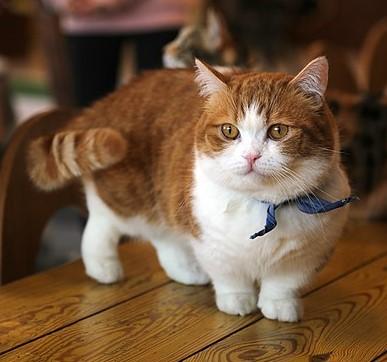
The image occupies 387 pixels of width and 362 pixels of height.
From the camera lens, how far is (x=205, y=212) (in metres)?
1.32

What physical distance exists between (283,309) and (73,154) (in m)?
0.53

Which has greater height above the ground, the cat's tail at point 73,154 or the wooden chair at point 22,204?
the cat's tail at point 73,154

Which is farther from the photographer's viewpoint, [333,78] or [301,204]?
[333,78]

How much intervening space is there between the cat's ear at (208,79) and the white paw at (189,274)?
16.7 inches

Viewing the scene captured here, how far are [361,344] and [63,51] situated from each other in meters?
1.58

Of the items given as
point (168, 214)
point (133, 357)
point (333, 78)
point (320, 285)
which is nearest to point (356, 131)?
point (333, 78)

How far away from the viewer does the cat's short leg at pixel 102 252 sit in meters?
1.56

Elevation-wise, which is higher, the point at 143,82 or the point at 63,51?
the point at 143,82

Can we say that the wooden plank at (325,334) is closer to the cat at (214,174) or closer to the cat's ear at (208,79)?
the cat at (214,174)

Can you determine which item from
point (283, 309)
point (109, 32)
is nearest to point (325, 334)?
point (283, 309)

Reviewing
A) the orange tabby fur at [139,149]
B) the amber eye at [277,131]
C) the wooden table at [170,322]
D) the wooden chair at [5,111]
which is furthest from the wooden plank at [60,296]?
the wooden chair at [5,111]

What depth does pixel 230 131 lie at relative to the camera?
3.99 ft

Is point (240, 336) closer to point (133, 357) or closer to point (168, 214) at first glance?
point (133, 357)

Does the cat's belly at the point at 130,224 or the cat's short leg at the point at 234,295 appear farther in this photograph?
the cat's belly at the point at 130,224
